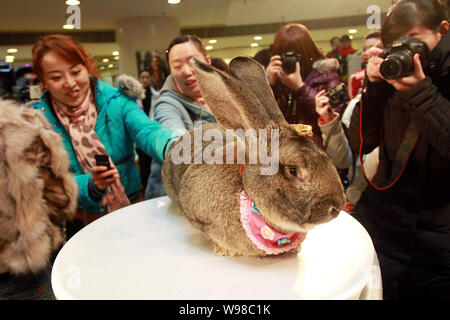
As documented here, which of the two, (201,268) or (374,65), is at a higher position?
(374,65)

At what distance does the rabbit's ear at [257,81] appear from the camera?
65 centimetres

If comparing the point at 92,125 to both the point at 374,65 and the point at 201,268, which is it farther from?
the point at 374,65

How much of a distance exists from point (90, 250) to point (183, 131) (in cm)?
37

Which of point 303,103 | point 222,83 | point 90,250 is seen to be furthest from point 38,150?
point 303,103

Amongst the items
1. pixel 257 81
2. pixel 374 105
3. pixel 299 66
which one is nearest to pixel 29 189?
pixel 257 81

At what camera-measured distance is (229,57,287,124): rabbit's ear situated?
65 centimetres

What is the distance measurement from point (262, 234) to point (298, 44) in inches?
17.2

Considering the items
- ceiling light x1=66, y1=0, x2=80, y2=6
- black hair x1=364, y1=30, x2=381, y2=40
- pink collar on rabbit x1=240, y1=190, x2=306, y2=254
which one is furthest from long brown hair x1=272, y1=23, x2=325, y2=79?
ceiling light x1=66, y1=0, x2=80, y2=6

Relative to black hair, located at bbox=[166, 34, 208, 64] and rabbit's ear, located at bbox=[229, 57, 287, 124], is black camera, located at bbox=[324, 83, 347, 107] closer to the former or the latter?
rabbit's ear, located at bbox=[229, 57, 287, 124]

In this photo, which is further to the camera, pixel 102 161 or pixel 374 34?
pixel 102 161

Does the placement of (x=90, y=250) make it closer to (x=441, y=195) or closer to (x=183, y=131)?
(x=183, y=131)

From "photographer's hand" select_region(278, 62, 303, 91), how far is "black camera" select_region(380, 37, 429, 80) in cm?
18

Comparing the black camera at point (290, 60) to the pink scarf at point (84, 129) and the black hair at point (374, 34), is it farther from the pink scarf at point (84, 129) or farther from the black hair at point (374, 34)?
the pink scarf at point (84, 129)

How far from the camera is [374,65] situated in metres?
0.73
